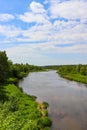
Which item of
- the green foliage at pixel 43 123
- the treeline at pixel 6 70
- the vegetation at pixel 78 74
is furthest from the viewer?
the vegetation at pixel 78 74

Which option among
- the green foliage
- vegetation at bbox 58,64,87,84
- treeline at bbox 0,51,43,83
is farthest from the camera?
vegetation at bbox 58,64,87,84

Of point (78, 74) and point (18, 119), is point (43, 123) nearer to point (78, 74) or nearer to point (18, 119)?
point (18, 119)

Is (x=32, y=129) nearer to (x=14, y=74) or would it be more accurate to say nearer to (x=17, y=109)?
(x=17, y=109)

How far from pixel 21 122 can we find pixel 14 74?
75.1 m

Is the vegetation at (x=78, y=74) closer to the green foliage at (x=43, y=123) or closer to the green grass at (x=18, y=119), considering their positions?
the green grass at (x=18, y=119)

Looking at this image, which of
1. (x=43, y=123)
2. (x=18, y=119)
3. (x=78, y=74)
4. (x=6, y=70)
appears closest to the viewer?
(x=18, y=119)

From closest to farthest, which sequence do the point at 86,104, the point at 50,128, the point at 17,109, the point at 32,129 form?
the point at 32,129 → the point at 50,128 → the point at 17,109 → the point at 86,104

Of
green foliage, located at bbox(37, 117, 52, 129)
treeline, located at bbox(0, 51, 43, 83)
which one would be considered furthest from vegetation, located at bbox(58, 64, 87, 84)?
green foliage, located at bbox(37, 117, 52, 129)

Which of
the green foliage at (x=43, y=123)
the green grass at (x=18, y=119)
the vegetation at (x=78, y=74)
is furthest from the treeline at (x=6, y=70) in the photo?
the green foliage at (x=43, y=123)

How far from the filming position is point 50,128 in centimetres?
2853

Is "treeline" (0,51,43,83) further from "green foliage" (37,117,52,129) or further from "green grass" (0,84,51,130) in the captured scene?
"green foliage" (37,117,52,129)

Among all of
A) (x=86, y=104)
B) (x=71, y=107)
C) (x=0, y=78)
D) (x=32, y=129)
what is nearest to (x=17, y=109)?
(x=32, y=129)

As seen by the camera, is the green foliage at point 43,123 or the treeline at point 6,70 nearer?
the green foliage at point 43,123

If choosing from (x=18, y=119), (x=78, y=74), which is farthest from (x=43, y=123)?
(x=78, y=74)
